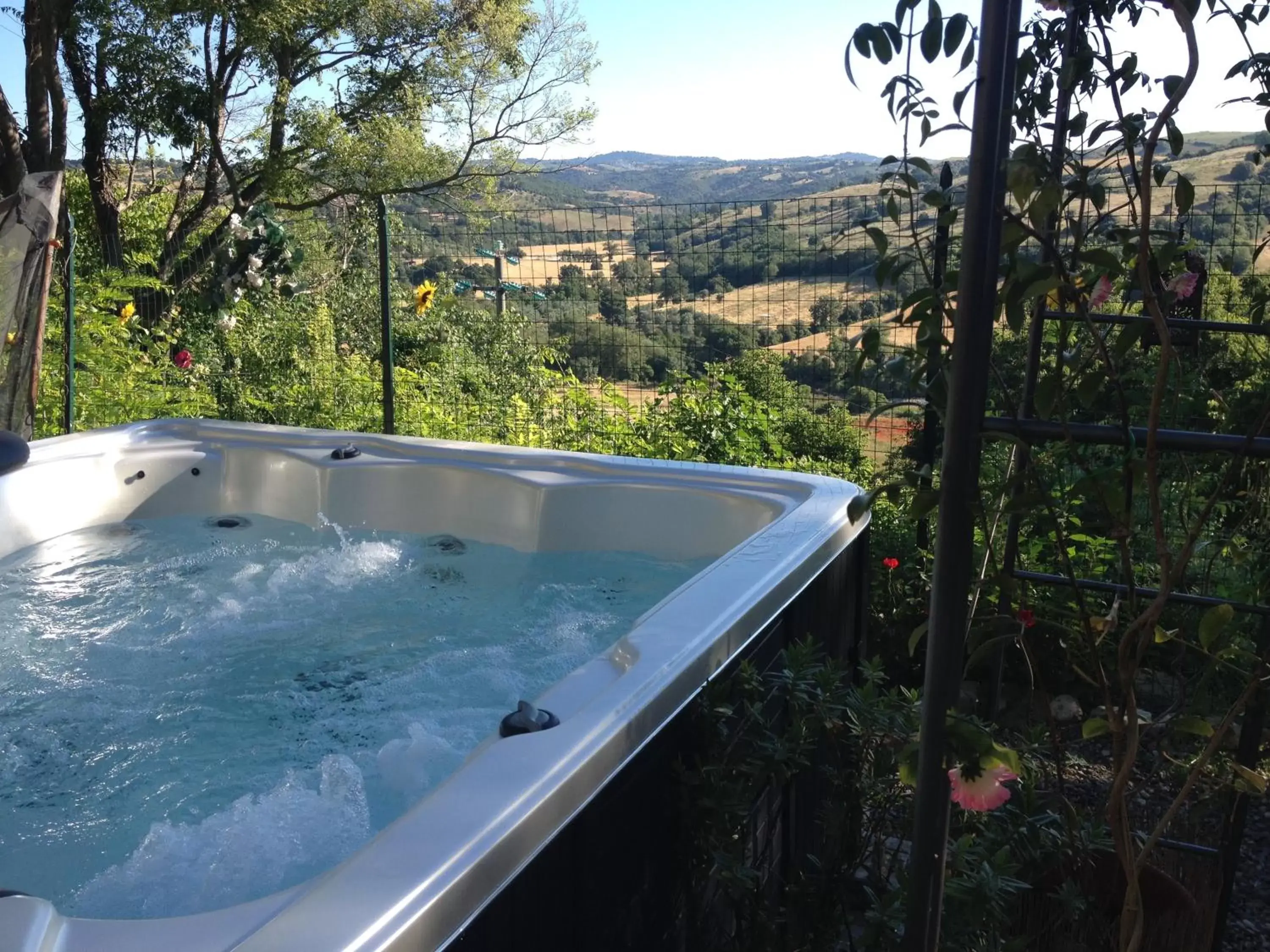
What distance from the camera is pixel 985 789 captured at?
37.2 inches

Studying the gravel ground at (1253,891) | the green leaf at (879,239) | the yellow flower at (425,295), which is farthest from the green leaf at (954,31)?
the yellow flower at (425,295)

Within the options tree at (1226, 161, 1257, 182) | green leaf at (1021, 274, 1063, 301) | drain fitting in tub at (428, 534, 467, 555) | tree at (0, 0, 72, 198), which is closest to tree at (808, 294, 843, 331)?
tree at (1226, 161, 1257, 182)

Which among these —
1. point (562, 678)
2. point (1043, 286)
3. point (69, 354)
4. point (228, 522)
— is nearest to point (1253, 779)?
point (1043, 286)

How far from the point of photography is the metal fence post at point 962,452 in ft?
2.75

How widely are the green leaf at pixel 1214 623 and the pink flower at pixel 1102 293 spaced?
11.9 inches

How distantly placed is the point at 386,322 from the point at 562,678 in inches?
106

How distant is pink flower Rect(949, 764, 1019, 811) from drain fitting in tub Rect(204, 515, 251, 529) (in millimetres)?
2456

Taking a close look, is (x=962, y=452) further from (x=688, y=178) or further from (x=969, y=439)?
(x=688, y=178)

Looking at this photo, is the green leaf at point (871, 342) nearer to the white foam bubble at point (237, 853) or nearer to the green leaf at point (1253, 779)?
the green leaf at point (1253, 779)

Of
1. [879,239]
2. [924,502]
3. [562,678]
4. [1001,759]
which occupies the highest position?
[879,239]

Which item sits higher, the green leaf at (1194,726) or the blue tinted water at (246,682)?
the green leaf at (1194,726)

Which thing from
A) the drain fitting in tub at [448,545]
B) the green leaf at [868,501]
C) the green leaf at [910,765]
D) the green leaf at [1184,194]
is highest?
the green leaf at [1184,194]

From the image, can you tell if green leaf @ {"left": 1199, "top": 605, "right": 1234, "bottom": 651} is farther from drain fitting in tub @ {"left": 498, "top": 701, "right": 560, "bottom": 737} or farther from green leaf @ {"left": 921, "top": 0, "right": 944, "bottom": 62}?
drain fitting in tub @ {"left": 498, "top": 701, "right": 560, "bottom": 737}

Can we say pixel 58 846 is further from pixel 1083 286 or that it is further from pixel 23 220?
pixel 23 220
